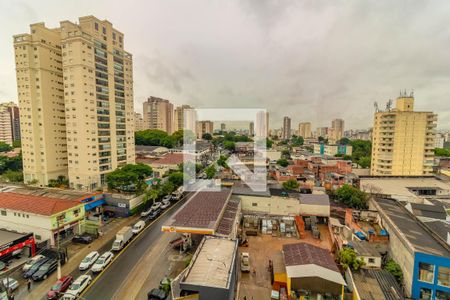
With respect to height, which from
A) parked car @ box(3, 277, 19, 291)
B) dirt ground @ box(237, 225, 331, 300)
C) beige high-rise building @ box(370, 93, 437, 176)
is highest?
beige high-rise building @ box(370, 93, 437, 176)

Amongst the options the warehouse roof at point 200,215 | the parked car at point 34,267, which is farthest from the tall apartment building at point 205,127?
the parked car at point 34,267

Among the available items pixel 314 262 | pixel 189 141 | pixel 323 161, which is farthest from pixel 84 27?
pixel 323 161

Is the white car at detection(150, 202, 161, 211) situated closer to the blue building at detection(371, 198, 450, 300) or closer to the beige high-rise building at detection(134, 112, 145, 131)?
the blue building at detection(371, 198, 450, 300)

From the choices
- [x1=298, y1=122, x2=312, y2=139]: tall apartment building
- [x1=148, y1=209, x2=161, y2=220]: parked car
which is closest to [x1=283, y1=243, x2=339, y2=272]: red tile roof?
[x1=148, y1=209, x2=161, y2=220]: parked car

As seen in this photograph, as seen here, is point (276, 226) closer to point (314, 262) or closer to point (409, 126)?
point (314, 262)

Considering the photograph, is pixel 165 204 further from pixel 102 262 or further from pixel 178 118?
pixel 178 118

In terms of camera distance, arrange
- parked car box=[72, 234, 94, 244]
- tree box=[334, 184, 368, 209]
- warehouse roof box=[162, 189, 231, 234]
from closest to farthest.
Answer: warehouse roof box=[162, 189, 231, 234] < parked car box=[72, 234, 94, 244] < tree box=[334, 184, 368, 209]
